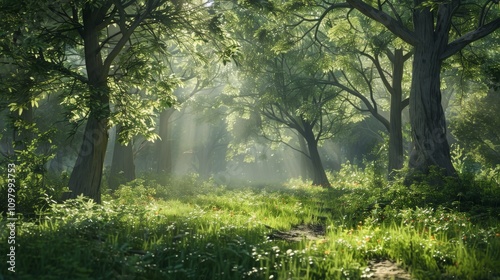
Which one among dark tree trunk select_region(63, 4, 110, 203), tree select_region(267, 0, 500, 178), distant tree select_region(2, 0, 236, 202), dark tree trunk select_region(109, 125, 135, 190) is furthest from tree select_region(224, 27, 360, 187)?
dark tree trunk select_region(63, 4, 110, 203)

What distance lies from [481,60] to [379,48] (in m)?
3.96

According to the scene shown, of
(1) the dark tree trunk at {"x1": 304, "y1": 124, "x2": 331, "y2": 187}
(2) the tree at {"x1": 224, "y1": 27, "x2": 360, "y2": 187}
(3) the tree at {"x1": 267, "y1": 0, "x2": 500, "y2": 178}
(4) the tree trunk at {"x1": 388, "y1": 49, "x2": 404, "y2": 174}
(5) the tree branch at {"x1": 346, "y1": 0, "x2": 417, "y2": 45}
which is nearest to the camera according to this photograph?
(3) the tree at {"x1": 267, "y1": 0, "x2": 500, "y2": 178}

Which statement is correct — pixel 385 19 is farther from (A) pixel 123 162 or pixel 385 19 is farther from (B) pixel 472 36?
(A) pixel 123 162

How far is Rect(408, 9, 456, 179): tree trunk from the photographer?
12.7 meters

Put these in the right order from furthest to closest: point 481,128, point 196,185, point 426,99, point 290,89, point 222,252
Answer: point 290,89 → point 481,128 → point 196,185 → point 426,99 → point 222,252

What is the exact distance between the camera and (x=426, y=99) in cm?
1296

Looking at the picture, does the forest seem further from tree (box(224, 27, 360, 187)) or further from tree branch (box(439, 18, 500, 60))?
tree (box(224, 27, 360, 187))

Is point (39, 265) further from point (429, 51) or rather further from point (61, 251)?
point (429, 51)

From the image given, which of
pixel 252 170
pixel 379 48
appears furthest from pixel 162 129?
pixel 252 170

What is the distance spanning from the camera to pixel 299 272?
16.0 feet

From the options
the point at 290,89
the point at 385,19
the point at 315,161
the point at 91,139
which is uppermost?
the point at 290,89

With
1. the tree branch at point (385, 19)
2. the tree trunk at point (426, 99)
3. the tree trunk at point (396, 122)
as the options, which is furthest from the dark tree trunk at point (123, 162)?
the tree trunk at point (426, 99)

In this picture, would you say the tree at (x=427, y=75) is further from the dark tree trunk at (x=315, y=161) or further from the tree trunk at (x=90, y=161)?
the dark tree trunk at (x=315, y=161)

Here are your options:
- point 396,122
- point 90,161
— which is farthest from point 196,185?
point 90,161
